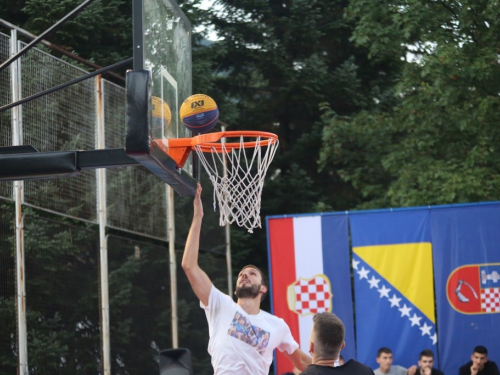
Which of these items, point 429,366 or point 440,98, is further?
point 440,98

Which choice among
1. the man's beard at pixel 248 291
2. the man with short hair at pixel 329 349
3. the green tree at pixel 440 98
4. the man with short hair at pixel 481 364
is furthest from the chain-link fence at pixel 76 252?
the man with short hair at pixel 329 349

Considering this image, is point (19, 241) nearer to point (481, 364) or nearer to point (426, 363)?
point (426, 363)

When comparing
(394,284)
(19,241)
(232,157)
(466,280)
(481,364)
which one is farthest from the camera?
(394,284)

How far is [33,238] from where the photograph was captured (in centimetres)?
1112

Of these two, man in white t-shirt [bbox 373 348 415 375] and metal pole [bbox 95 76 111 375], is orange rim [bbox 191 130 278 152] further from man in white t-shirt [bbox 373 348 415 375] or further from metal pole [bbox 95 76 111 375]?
man in white t-shirt [bbox 373 348 415 375]

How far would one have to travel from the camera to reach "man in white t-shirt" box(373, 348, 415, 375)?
13.7 metres

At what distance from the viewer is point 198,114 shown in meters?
7.53

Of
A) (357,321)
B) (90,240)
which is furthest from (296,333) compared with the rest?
(90,240)

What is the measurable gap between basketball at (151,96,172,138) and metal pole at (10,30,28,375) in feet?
12.6

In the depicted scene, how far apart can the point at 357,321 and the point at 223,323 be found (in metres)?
8.24

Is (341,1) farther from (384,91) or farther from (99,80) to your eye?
(99,80)

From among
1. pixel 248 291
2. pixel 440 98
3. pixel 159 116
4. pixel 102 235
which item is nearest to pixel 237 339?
pixel 248 291

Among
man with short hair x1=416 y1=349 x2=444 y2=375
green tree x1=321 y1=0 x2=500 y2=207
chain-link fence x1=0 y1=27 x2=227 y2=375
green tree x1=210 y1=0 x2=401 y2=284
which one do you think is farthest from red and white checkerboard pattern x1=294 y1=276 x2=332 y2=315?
green tree x1=210 y1=0 x2=401 y2=284

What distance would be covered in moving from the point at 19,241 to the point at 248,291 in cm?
450
